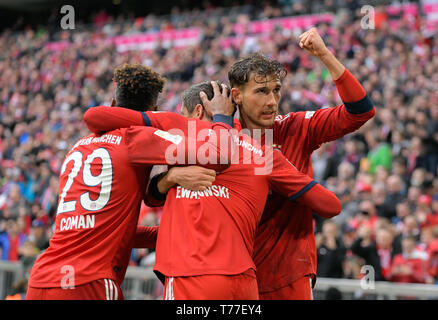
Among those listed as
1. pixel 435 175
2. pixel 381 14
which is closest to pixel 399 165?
pixel 435 175

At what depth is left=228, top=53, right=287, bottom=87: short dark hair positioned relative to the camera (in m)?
3.67

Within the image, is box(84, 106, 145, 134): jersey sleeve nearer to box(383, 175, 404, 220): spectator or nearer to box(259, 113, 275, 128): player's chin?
box(259, 113, 275, 128): player's chin

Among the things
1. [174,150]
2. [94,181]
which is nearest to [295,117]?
[174,150]

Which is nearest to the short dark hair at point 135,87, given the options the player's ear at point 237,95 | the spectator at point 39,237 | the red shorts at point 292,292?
the player's ear at point 237,95

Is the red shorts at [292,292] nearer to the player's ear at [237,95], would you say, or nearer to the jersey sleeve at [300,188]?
the jersey sleeve at [300,188]

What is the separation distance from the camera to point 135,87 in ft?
12.0

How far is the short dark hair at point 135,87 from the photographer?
3.65 metres

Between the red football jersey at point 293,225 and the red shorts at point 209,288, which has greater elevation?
the red football jersey at point 293,225

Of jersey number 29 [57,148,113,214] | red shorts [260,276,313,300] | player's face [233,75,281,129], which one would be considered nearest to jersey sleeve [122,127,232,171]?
jersey number 29 [57,148,113,214]

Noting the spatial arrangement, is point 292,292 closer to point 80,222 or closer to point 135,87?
point 80,222

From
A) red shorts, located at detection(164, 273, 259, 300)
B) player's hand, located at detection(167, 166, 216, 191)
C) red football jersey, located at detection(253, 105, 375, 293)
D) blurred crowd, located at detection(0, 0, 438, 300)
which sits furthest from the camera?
blurred crowd, located at detection(0, 0, 438, 300)

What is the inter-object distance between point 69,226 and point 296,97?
29.7 ft

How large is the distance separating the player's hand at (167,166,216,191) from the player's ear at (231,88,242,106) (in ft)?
2.43

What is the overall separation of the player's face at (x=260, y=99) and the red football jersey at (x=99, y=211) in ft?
1.66
